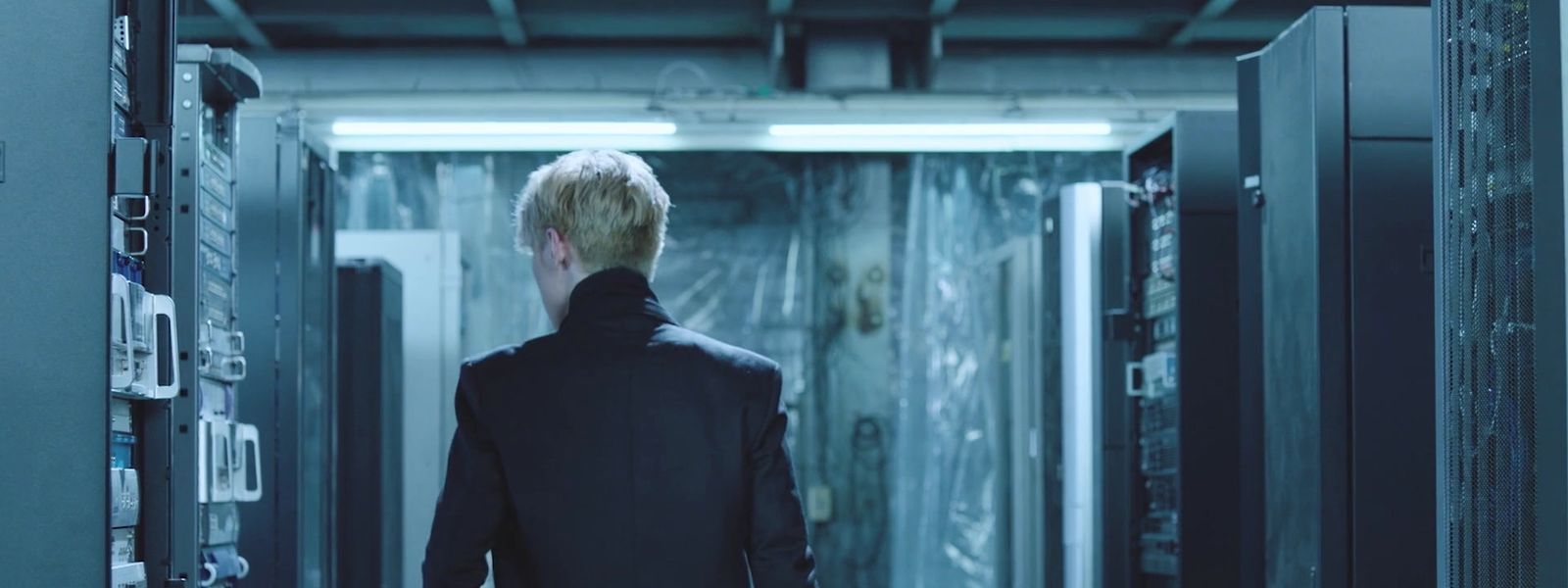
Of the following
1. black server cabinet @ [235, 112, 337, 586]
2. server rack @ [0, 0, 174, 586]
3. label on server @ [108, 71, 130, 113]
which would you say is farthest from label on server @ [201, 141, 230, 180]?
server rack @ [0, 0, 174, 586]

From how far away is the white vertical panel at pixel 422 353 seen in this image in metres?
5.98

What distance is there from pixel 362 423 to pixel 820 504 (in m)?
2.40

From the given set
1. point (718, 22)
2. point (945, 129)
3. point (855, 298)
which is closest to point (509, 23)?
point (718, 22)

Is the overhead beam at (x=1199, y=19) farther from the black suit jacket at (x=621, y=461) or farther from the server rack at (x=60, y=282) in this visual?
the black suit jacket at (x=621, y=461)

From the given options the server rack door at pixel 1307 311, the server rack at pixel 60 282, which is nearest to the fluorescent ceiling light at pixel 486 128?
the server rack door at pixel 1307 311

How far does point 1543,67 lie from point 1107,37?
5.26 metres

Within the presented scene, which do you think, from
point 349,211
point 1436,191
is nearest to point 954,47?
point 349,211

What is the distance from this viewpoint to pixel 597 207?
192 centimetres

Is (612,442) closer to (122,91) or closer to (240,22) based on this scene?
(122,91)

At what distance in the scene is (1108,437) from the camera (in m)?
4.71

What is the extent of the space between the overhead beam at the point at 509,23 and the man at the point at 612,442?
15.2 feet

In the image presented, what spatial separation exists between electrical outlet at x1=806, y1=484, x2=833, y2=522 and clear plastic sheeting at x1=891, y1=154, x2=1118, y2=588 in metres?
0.27

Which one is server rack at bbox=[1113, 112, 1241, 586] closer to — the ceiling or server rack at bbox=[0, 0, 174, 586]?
the ceiling

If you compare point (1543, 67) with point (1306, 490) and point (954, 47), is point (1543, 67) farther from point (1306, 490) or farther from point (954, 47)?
point (954, 47)
